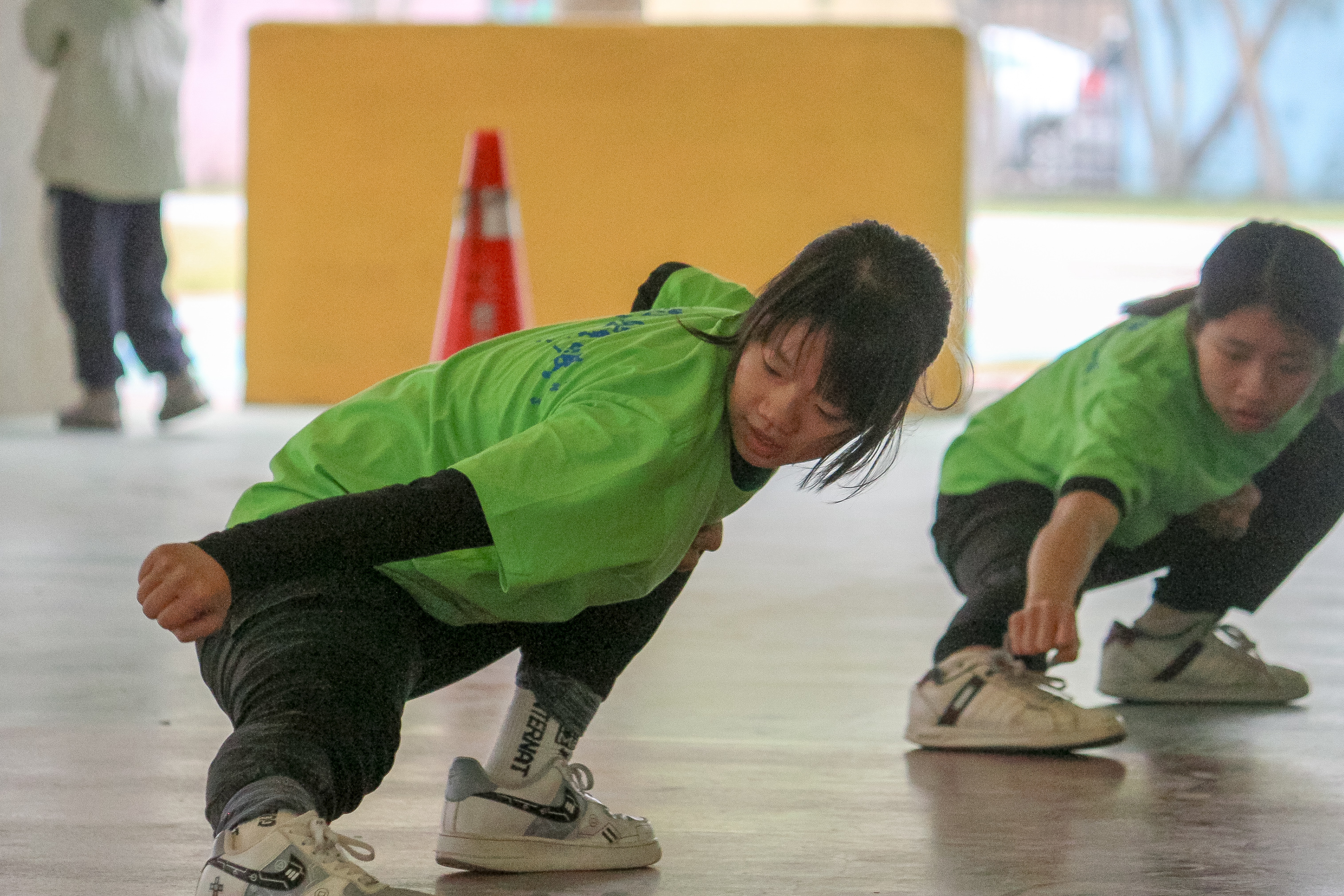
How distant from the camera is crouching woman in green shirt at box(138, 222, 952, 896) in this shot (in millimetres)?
1273

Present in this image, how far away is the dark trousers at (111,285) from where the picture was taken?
4.87 m

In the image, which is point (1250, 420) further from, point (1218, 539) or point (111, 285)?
point (111, 285)

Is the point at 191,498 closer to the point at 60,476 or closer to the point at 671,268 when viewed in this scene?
the point at 60,476

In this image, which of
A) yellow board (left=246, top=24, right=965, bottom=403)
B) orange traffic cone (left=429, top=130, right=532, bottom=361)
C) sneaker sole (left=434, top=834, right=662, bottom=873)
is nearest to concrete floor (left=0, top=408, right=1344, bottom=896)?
sneaker sole (left=434, top=834, right=662, bottom=873)

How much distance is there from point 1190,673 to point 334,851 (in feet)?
4.43

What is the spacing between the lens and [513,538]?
1.33 metres

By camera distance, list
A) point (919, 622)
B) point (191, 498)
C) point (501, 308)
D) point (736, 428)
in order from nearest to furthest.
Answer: point (736, 428), point (919, 622), point (191, 498), point (501, 308)

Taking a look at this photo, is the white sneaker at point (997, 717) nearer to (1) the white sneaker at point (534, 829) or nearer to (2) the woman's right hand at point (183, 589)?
(1) the white sneaker at point (534, 829)

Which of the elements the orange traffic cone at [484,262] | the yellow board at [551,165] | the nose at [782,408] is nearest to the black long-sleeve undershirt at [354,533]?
the nose at [782,408]

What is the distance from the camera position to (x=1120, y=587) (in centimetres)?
300

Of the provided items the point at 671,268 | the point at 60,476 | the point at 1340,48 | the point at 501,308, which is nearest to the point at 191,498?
the point at 60,476

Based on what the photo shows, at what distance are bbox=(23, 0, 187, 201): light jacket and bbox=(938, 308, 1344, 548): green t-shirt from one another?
3285 millimetres

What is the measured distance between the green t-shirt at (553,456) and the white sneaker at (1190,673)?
850 mm

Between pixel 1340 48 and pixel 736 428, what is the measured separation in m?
15.1
